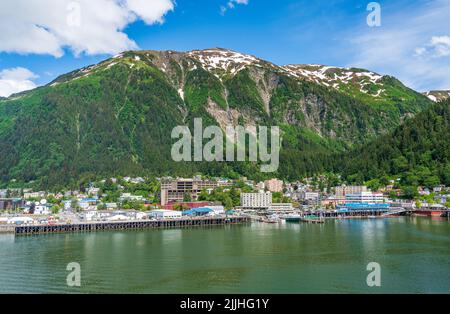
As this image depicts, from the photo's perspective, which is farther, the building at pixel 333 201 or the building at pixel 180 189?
the building at pixel 333 201

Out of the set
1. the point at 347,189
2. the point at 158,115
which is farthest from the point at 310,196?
the point at 158,115

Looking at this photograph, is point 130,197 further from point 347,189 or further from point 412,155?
point 412,155

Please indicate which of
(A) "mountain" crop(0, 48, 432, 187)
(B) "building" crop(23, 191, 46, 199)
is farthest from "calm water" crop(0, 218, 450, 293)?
(A) "mountain" crop(0, 48, 432, 187)

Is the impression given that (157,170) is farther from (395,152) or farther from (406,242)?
(406,242)

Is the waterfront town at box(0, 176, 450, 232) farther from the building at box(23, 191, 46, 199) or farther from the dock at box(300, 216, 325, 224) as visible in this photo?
the dock at box(300, 216, 325, 224)

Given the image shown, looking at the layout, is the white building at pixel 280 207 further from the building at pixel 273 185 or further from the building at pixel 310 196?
the building at pixel 273 185

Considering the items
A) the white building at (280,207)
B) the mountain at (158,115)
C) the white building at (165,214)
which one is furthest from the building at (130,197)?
the white building at (280,207)
